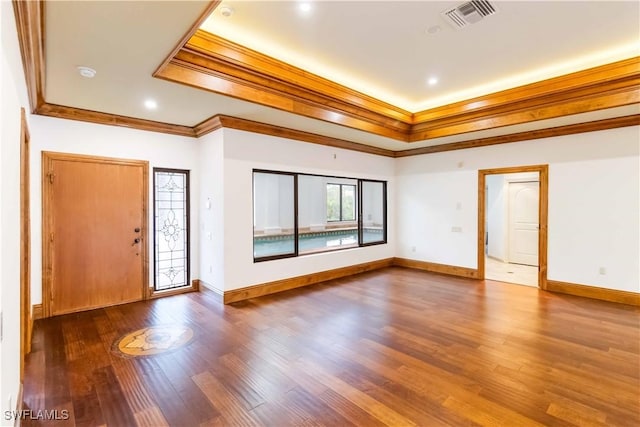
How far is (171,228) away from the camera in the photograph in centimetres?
512

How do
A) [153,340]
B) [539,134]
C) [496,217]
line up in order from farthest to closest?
[496,217], [539,134], [153,340]

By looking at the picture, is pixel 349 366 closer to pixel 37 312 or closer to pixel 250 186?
pixel 250 186

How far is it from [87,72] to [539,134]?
640cm

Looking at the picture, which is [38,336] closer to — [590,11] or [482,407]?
[482,407]

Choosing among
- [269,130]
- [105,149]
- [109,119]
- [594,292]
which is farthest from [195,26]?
[594,292]

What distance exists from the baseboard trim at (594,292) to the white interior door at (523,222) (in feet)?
7.88

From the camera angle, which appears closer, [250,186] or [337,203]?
[250,186]

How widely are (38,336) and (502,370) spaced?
466 cm

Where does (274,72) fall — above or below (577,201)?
above

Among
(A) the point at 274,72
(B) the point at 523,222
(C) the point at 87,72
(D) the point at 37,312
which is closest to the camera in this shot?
(C) the point at 87,72

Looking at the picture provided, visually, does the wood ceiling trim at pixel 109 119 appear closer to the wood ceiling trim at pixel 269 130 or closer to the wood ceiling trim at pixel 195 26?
the wood ceiling trim at pixel 269 130

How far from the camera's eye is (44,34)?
243cm

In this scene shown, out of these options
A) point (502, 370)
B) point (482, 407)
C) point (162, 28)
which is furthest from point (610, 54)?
point (162, 28)

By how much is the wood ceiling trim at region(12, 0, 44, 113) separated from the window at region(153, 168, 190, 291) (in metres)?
2.01
